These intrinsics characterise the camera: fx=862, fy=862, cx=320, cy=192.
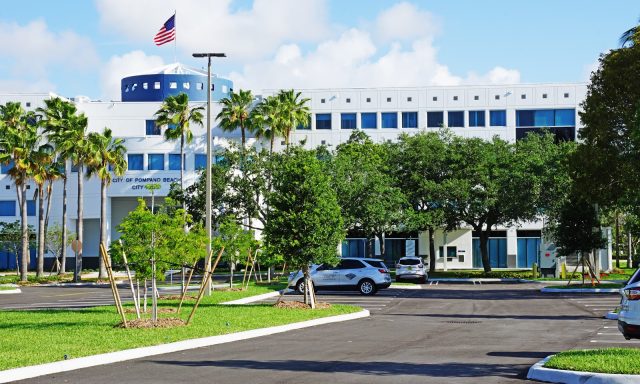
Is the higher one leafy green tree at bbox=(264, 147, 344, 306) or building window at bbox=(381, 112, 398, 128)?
building window at bbox=(381, 112, 398, 128)

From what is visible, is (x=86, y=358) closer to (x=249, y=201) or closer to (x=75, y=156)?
(x=249, y=201)

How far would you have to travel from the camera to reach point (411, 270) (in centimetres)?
4941

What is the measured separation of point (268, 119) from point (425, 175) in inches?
453

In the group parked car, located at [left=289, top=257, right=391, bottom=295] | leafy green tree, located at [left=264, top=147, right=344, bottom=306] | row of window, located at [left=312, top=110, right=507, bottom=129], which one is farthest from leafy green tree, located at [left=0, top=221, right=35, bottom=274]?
leafy green tree, located at [left=264, top=147, right=344, bottom=306]

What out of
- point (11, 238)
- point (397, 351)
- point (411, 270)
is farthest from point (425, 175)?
point (397, 351)

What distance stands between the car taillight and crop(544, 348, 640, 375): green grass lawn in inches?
35.5

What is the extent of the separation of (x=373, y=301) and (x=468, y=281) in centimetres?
2236

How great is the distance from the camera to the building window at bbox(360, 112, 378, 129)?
266 ft

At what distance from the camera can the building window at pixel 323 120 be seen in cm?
8150

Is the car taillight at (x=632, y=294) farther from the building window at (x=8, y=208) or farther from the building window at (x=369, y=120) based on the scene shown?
the building window at (x=8, y=208)

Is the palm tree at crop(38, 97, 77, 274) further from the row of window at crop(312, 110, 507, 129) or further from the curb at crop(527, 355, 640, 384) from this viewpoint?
the curb at crop(527, 355, 640, 384)

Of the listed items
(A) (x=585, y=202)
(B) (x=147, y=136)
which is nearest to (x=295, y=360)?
(A) (x=585, y=202)

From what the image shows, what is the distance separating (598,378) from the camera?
11.7m

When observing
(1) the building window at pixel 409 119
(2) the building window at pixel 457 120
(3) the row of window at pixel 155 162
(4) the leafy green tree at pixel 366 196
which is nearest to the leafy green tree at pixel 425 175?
(4) the leafy green tree at pixel 366 196
